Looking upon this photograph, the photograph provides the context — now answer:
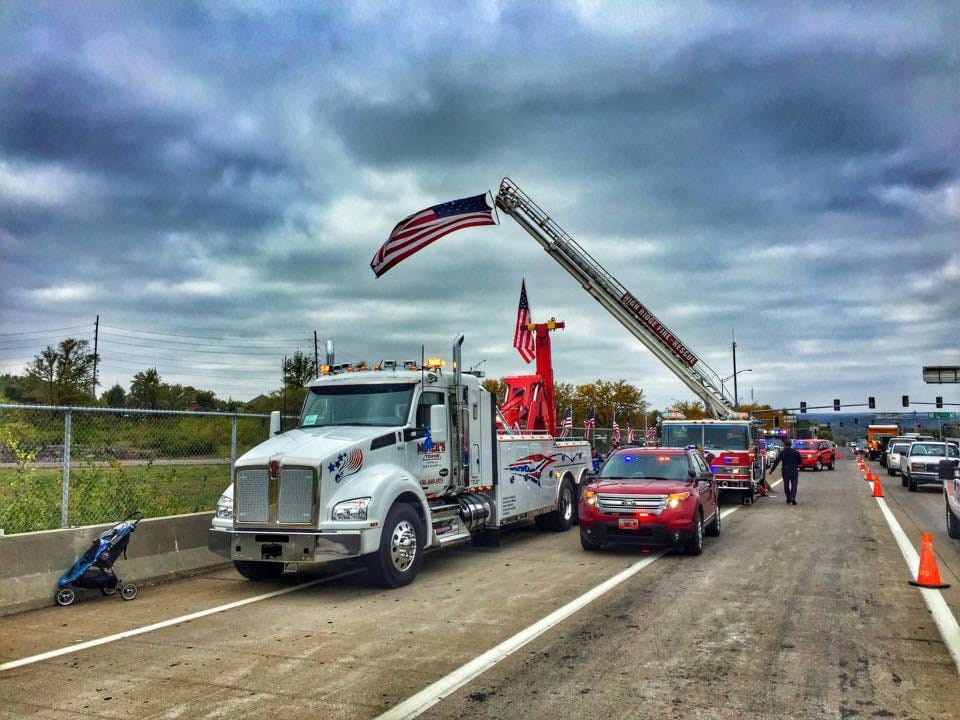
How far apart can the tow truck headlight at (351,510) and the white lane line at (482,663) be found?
8.00ft

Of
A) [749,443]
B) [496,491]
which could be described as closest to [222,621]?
[496,491]

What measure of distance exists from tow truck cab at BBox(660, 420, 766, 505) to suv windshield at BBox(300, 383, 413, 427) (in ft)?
38.3

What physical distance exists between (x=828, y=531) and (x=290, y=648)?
11.6m

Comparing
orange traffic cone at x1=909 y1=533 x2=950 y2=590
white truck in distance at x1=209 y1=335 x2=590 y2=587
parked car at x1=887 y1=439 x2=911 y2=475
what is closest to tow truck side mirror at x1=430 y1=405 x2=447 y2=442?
white truck in distance at x1=209 y1=335 x2=590 y2=587

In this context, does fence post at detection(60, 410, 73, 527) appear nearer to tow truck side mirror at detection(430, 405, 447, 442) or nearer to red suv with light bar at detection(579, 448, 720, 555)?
tow truck side mirror at detection(430, 405, 447, 442)

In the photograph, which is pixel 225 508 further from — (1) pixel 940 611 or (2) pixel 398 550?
(1) pixel 940 611

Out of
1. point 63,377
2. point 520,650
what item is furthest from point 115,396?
point 520,650

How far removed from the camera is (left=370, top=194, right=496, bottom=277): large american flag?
17.9 meters

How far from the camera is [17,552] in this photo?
829cm

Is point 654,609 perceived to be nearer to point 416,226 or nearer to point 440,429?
point 440,429

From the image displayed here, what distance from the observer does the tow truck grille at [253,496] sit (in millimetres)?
9016

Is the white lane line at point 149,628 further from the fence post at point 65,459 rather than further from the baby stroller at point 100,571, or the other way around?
the fence post at point 65,459

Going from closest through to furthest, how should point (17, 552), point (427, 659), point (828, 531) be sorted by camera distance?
point (427, 659)
point (17, 552)
point (828, 531)

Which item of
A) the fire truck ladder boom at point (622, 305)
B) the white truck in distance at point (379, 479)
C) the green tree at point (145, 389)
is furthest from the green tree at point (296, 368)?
the white truck in distance at point (379, 479)
